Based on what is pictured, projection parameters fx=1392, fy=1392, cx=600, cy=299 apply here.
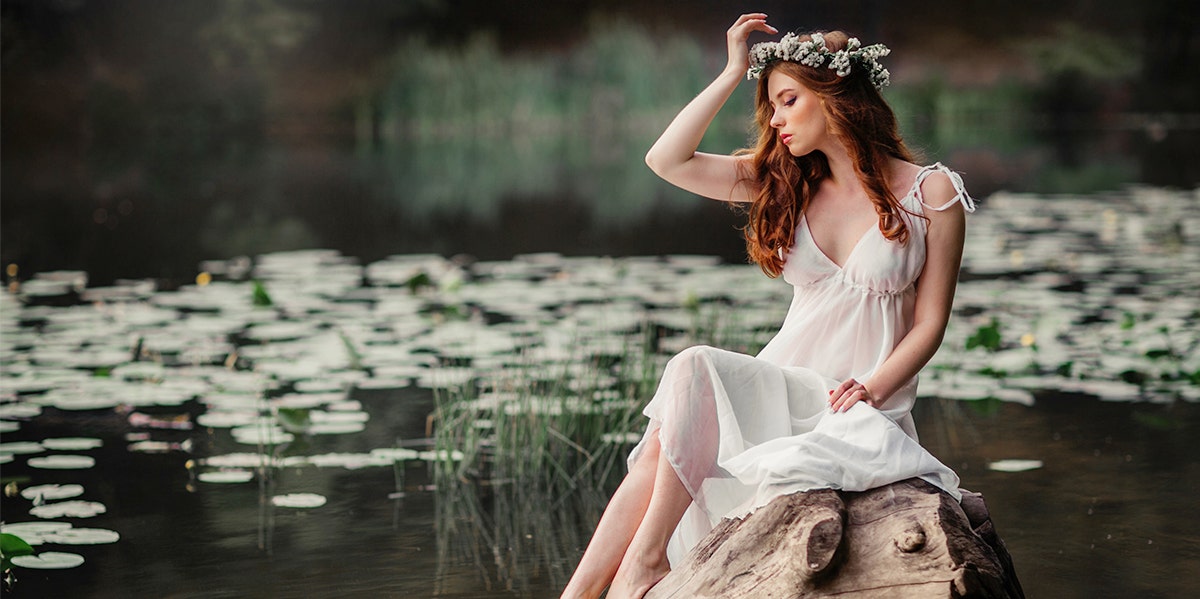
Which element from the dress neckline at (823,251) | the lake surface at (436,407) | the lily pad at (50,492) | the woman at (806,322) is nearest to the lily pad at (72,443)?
the lake surface at (436,407)

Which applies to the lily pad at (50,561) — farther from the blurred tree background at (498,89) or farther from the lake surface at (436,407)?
the blurred tree background at (498,89)

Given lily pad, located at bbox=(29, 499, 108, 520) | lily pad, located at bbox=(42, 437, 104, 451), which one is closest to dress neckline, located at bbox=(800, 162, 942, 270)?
lily pad, located at bbox=(29, 499, 108, 520)

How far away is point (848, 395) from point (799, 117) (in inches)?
18.1

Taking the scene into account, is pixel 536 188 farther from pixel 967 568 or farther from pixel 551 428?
pixel 967 568

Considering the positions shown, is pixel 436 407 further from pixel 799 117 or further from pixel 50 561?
pixel 799 117

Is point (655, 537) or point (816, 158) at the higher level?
point (816, 158)

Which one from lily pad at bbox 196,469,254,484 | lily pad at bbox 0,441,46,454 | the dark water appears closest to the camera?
the dark water

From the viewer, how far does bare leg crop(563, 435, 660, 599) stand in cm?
217

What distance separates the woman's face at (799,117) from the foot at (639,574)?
70 centimetres

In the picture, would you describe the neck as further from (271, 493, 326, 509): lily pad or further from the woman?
(271, 493, 326, 509): lily pad

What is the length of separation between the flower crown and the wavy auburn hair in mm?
11

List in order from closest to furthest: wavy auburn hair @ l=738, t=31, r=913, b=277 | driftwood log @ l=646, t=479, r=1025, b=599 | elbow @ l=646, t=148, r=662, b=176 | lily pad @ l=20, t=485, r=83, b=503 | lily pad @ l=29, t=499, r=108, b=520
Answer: driftwood log @ l=646, t=479, r=1025, b=599, wavy auburn hair @ l=738, t=31, r=913, b=277, elbow @ l=646, t=148, r=662, b=176, lily pad @ l=29, t=499, r=108, b=520, lily pad @ l=20, t=485, r=83, b=503

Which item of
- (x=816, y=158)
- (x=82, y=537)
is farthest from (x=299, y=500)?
(x=816, y=158)

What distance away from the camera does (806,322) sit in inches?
90.3
